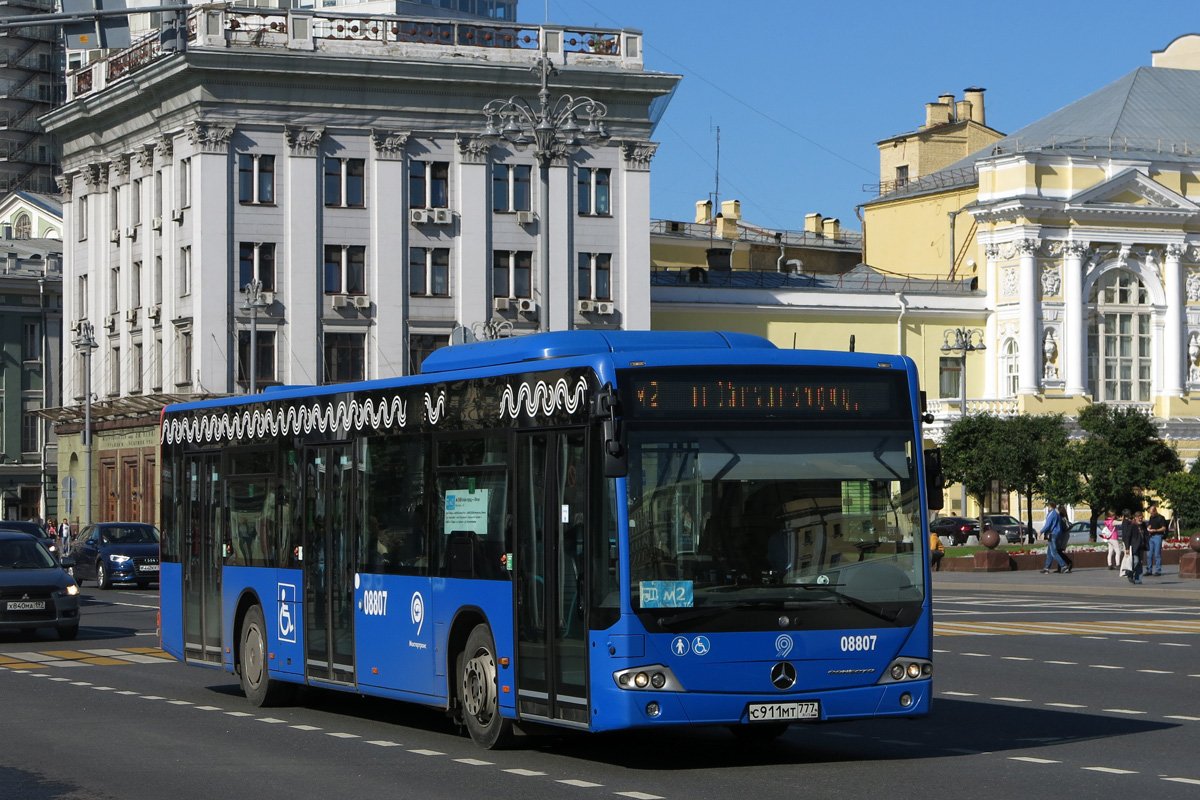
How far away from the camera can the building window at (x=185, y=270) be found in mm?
64625

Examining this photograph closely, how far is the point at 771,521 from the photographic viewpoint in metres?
12.5

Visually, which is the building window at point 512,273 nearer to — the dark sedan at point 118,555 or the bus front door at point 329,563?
the dark sedan at point 118,555

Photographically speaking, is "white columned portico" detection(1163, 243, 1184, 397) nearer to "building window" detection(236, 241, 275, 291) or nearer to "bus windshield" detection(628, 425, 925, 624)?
"building window" detection(236, 241, 275, 291)

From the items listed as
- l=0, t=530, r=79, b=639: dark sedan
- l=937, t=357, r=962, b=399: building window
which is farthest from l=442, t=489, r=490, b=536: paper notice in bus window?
l=937, t=357, r=962, b=399: building window

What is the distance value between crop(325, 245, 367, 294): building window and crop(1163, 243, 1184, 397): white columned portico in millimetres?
37436

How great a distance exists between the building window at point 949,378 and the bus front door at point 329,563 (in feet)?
228

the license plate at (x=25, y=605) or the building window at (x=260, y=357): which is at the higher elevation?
the building window at (x=260, y=357)

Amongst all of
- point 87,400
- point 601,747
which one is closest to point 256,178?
point 87,400

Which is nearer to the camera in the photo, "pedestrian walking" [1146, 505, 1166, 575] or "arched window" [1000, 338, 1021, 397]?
"pedestrian walking" [1146, 505, 1166, 575]

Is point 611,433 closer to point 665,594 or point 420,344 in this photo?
point 665,594

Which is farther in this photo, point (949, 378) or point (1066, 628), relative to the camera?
point (949, 378)

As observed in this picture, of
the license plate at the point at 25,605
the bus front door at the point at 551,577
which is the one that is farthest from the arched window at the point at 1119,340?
the bus front door at the point at 551,577

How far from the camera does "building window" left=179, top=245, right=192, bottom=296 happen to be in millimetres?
64625

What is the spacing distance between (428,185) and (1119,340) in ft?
112
